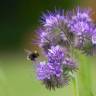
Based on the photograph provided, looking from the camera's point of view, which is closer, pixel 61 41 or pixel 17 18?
pixel 61 41

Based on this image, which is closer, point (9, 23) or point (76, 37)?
point (76, 37)

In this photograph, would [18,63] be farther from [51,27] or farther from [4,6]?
[51,27]

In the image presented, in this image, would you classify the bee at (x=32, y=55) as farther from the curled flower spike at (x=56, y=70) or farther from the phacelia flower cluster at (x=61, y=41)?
the curled flower spike at (x=56, y=70)

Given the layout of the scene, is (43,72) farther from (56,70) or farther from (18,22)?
(18,22)

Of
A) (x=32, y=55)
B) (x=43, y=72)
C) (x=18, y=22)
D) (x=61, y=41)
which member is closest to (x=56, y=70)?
(x=43, y=72)

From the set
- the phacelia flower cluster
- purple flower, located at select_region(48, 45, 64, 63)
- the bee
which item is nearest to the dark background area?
the bee

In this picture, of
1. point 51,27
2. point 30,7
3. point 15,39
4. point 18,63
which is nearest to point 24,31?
point 15,39
